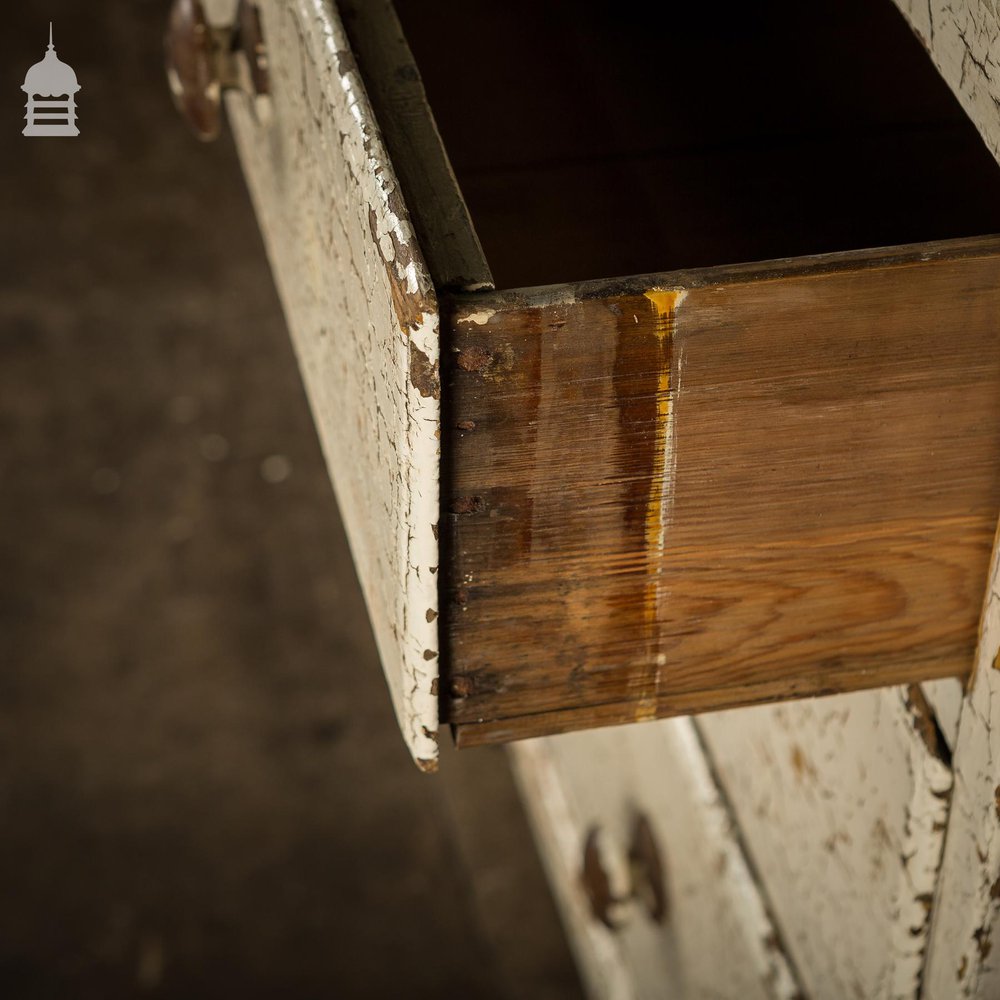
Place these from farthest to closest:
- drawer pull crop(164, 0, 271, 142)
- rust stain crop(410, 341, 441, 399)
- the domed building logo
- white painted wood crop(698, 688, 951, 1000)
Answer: the domed building logo → drawer pull crop(164, 0, 271, 142) → white painted wood crop(698, 688, 951, 1000) → rust stain crop(410, 341, 441, 399)

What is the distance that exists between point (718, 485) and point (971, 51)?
29 centimetres

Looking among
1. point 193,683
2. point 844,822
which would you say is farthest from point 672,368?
point 193,683

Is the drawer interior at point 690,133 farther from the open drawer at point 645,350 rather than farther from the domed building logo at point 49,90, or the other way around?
the domed building logo at point 49,90

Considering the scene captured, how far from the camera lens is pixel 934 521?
0.81 metres

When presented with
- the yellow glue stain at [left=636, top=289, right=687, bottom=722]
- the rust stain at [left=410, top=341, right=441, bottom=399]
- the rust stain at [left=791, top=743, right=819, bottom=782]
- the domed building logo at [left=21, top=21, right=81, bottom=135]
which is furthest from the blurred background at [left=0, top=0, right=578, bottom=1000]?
the rust stain at [left=410, top=341, right=441, bottom=399]

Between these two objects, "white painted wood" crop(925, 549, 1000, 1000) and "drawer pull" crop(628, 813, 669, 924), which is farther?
"drawer pull" crop(628, 813, 669, 924)

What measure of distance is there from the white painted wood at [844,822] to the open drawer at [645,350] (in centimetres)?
16

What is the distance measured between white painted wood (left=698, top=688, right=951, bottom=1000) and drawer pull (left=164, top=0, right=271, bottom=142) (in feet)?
2.29

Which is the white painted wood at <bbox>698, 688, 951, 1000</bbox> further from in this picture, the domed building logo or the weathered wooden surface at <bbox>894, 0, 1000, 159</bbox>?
the domed building logo

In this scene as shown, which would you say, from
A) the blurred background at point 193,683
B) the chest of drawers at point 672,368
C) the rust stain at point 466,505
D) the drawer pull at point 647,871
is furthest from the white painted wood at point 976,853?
the blurred background at point 193,683

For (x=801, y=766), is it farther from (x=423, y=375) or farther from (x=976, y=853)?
(x=423, y=375)

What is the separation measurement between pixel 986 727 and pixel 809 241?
0.34 meters

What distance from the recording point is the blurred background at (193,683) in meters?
2.25

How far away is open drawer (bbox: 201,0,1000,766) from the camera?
2.28 feet
